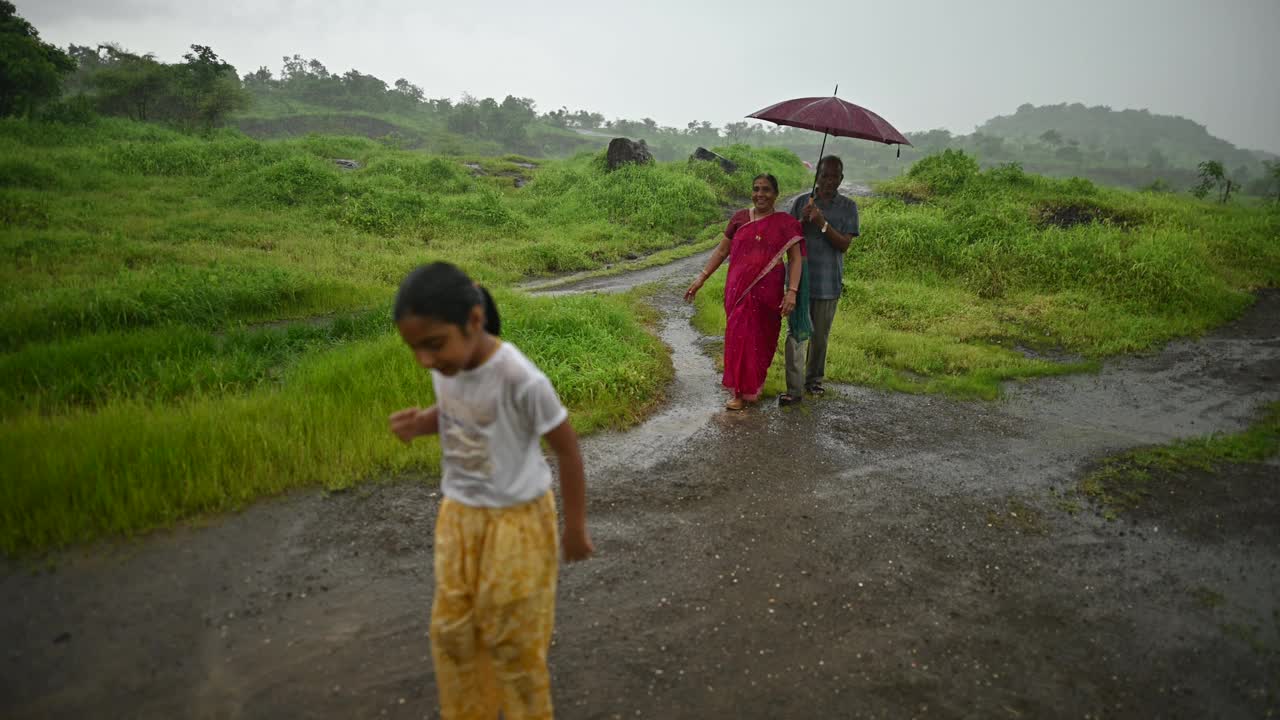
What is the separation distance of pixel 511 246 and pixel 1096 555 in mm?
11861

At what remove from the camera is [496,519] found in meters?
1.92

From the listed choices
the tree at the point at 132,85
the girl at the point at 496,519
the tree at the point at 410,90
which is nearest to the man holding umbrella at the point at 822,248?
the girl at the point at 496,519

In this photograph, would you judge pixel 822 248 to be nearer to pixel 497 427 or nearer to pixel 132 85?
pixel 497 427

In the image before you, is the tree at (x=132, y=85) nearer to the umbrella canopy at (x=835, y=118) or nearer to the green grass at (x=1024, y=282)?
the green grass at (x=1024, y=282)

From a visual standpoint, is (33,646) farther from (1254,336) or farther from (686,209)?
(686,209)

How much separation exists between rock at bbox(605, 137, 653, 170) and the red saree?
16.5 meters

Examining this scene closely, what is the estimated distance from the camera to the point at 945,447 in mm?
5410

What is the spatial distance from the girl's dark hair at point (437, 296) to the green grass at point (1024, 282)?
5.07 meters

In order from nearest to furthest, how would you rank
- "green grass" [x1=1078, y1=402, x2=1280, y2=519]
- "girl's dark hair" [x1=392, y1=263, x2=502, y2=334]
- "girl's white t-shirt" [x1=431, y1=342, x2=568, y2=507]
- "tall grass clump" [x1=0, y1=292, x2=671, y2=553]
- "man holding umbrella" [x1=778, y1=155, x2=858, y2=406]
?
"girl's dark hair" [x1=392, y1=263, x2=502, y2=334] → "girl's white t-shirt" [x1=431, y1=342, x2=568, y2=507] → "tall grass clump" [x1=0, y1=292, x2=671, y2=553] → "green grass" [x1=1078, y1=402, x2=1280, y2=519] → "man holding umbrella" [x1=778, y1=155, x2=858, y2=406]

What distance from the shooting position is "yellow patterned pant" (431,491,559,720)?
1901mm

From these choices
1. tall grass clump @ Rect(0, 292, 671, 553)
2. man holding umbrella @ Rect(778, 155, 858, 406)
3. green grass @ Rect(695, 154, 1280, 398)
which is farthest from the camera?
green grass @ Rect(695, 154, 1280, 398)

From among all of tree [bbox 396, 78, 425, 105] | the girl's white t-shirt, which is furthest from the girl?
tree [bbox 396, 78, 425, 105]

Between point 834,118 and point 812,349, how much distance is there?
2.20 metres

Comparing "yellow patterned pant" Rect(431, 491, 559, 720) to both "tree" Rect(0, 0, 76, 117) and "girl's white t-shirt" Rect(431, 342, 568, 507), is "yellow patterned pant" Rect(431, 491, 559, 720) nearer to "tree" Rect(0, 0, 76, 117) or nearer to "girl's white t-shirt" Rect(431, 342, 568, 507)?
"girl's white t-shirt" Rect(431, 342, 568, 507)
